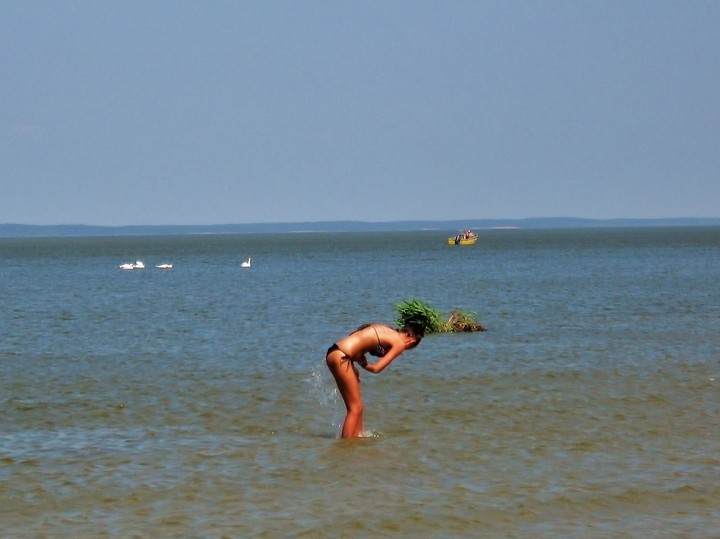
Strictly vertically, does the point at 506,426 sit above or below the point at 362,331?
below

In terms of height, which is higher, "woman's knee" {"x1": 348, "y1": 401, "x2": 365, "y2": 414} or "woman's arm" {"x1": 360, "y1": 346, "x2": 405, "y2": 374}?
"woman's arm" {"x1": 360, "y1": 346, "x2": 405, "y2": 374}

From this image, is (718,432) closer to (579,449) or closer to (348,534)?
(579,449)

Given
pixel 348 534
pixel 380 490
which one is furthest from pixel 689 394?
pixel 348 534

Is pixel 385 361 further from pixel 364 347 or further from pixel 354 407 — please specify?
pixel 354 407

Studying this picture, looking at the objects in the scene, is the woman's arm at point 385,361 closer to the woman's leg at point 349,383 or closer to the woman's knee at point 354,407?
the woman's leg at point 349,383

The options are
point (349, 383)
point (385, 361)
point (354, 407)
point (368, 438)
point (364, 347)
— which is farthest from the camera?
point (368, 438)

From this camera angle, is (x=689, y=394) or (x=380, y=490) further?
(x=689, y=394)

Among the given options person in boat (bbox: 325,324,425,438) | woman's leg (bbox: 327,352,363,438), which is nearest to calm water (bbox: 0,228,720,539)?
woman's leg (bbox: 327,352,363,438)

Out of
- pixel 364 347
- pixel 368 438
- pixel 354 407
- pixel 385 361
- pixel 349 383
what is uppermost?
pixel 364 347

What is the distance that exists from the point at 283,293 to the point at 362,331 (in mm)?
43588

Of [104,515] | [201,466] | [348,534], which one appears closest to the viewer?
[348,534]

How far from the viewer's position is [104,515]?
38.4 ft

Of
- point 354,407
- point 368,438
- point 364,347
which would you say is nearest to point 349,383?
point 364,347

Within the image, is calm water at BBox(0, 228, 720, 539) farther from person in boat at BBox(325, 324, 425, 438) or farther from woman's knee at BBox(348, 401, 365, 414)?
person in boat at BBox(325, 324, 425, 438)
